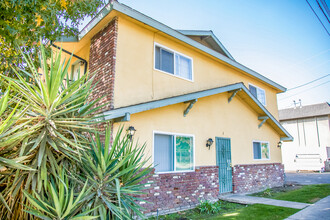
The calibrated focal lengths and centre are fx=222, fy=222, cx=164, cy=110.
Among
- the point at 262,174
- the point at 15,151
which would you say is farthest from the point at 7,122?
the point at 262,174

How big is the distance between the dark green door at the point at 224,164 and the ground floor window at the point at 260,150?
275cm

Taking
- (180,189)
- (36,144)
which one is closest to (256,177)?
(180,189)

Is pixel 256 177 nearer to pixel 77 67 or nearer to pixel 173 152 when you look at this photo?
pixel 173 152

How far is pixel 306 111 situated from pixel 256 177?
23492 mm

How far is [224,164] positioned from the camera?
1002 cm

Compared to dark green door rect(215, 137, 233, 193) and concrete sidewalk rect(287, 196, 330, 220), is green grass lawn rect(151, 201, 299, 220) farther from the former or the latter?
dark green door rect(215, 137, 233, 193)

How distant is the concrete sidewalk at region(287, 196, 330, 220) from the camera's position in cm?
621

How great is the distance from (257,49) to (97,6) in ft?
41.1

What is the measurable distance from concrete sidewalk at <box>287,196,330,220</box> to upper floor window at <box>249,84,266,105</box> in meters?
7.27

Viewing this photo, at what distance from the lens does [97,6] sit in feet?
23.7

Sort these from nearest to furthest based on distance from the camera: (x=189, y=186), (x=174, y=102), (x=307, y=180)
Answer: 1. (x=174, y=102)
2. (x=189, y=186)
3. (x=307, y=180)

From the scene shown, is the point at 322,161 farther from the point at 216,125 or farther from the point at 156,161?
Answer: the point at 156,161

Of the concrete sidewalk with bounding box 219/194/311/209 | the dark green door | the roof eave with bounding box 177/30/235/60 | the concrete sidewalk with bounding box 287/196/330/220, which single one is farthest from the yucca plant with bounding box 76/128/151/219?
the roof eave with bounding box 177/30/235/60

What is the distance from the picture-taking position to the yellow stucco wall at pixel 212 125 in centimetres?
740
